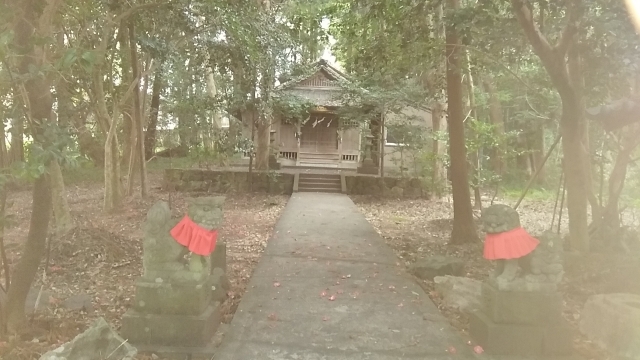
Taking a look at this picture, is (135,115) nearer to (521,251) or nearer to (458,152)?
(458,152)

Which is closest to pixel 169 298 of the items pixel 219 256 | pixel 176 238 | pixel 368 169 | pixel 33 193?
pixel 176 238

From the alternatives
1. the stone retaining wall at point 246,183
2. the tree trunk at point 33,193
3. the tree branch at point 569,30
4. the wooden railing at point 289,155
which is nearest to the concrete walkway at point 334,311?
the tree trunk at point 33,193

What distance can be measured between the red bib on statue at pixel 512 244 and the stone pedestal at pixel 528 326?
30cm

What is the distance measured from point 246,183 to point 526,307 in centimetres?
1309

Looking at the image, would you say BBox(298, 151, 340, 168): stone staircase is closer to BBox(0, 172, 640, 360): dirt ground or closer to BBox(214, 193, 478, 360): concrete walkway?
BBox(0, 172, 640, 360): dirt ground

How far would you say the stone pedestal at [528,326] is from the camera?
4139 mm

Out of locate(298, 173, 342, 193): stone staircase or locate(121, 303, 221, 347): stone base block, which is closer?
locate(121, 303, 221, 347): stone base block

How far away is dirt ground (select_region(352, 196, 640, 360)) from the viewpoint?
573 cm

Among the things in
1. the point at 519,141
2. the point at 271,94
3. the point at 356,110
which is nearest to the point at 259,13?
the point at 271,94

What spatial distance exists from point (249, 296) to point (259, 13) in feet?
26.1

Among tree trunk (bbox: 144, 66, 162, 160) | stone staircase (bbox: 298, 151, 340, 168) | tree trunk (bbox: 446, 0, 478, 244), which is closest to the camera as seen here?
tree trunk (bbox: 446, 0, 478, 244)

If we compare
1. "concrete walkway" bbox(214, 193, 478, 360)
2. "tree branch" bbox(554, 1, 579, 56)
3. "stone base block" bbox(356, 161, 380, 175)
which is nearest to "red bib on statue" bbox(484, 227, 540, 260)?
"concrete walkway" bbox(214, 193, 478, 360)

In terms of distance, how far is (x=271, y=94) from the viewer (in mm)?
15594

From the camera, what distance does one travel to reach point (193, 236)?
4129 mm
